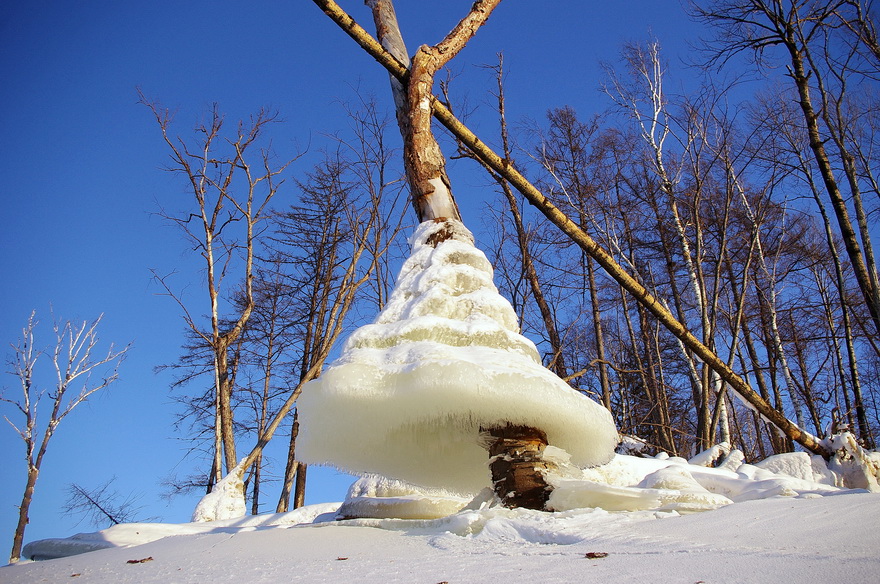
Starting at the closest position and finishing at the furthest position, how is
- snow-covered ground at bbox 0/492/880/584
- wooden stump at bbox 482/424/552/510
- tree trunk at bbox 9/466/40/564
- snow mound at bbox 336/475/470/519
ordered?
snow-covered ground at bbox 0/492/880/584 → wooden stump at bbox 482/424/552/510 → snow mound at bbox 336/475/470/519 → tree trunk at bbox 9/466/40/564

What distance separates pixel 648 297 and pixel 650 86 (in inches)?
378

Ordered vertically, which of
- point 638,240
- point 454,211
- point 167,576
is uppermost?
point 638,240

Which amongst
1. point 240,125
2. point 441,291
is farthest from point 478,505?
point 240,125

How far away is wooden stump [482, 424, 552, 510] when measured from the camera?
211 centimetres

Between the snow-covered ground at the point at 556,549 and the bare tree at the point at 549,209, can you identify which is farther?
the bare tree at the point at 549,209

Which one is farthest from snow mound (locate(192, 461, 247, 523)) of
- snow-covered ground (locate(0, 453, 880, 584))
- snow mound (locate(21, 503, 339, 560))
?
snow-covered ground (locate(0, 453, 880, 584))

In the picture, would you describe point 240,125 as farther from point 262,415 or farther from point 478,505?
point 478,505

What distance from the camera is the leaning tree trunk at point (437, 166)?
2.13m

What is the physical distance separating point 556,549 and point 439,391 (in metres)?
0.75

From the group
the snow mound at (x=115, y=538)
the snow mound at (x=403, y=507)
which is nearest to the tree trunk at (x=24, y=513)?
the snow mound at (x=115, y=538)

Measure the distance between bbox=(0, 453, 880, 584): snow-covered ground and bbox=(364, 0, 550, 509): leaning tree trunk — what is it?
0.55 feet

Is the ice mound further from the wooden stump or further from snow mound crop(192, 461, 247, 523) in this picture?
snow mound crop(192, 461, 247, 523)

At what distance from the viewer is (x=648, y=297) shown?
3.23 meters

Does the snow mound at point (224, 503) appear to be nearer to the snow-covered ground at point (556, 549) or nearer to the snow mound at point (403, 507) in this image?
the snow mound at point (403, 507)
